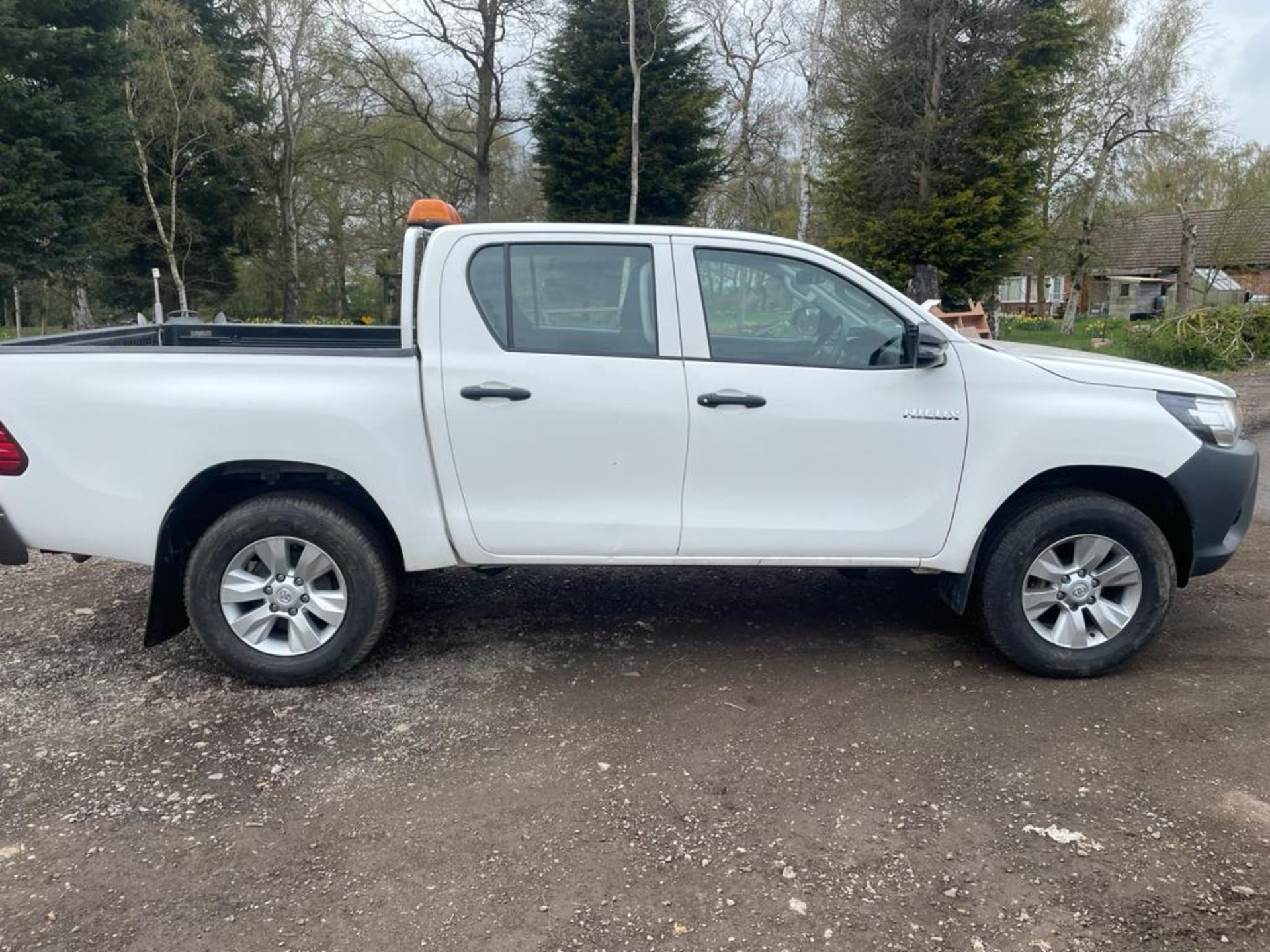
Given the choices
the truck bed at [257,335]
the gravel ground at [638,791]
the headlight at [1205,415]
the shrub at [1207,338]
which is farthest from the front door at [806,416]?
the shrub at [1207,338]

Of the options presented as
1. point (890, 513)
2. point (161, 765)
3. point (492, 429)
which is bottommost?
point (161, 765)

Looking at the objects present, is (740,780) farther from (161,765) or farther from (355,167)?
(355,167)

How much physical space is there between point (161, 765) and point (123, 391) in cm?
151

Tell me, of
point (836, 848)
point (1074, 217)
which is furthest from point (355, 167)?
point (836, 848)

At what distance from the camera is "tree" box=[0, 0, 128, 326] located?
20.4 m

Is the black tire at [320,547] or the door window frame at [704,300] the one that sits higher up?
the door window frame at [704,300]

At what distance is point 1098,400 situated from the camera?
393 cm

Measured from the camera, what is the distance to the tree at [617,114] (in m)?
27.0

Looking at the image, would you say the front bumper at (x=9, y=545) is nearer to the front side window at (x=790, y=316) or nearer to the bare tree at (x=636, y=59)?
the front side window at (x=790, y=316)

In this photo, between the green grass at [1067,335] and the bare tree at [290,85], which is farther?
the bare tree at [290,85]

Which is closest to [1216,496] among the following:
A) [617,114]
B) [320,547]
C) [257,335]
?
[320,547]

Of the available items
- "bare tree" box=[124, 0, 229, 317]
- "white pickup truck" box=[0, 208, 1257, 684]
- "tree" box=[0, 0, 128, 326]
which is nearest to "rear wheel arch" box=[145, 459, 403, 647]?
"white pickup truck" box=[0, 208, 1257, 684]

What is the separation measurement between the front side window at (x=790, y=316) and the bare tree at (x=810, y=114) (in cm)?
1852

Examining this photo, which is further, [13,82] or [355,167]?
[355,167]
